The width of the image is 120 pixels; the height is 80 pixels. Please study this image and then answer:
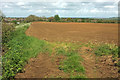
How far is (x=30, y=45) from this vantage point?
261 inches

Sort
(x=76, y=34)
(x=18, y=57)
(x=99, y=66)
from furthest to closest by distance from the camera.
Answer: (x=76, y=34) < (x=18, y=57) < (x=99, y=66)

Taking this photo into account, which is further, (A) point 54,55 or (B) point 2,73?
(A) point 54,55

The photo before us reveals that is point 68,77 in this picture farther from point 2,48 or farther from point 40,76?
point 2,48

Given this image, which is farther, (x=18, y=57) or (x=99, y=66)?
(x=18, y=57)

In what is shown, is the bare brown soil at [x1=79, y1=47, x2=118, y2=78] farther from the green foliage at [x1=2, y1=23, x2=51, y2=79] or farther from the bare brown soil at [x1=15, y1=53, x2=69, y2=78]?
the green foliage at [x1=2, y1=23, x2=51, y2=79]

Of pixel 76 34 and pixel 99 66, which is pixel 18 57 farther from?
pixel 76 34

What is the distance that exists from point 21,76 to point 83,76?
6.13 feet

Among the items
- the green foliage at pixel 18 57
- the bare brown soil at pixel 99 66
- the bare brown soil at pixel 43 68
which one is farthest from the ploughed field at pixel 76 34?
the bare brown soil at pixel 43 68

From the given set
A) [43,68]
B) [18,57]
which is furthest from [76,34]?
[43,68]

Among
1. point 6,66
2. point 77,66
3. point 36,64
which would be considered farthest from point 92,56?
point 6,66

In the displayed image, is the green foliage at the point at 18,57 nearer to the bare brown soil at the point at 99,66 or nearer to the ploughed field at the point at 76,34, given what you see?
the ploughed field at the point at 76,34

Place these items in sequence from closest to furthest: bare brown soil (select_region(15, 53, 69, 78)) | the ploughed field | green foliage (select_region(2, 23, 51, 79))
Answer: bare brown soil (select_region(15, 53, 69, 78))
green foliage (select_region(2, 23, 51, 79))
the ploughed field

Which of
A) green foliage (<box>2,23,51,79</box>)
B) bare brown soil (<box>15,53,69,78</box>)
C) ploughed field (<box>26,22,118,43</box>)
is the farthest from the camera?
ploughed field (<box>26,22,118,43</box>)

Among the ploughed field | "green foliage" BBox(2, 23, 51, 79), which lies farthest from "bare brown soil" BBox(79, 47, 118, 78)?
the ploughed field
